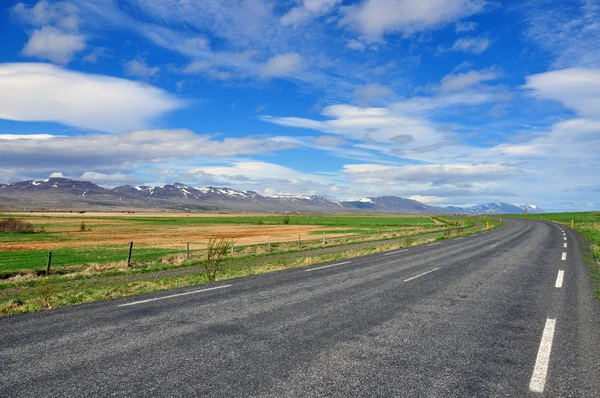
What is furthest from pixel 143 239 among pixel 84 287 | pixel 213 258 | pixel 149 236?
pixel 213 258

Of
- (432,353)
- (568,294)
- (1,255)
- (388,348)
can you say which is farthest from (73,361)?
(1,255)

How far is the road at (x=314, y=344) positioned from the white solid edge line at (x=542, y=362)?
0.02 metres

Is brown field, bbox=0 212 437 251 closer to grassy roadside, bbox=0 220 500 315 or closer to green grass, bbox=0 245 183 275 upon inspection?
green grass, bbox=0 245 183 275

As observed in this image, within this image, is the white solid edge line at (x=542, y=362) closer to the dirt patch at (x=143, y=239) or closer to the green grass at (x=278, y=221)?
the dirt patch at (x=143, y=239)

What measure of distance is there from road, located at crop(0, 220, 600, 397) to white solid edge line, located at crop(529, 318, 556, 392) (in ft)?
0.08

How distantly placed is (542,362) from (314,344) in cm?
331

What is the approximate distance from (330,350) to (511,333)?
349 cm

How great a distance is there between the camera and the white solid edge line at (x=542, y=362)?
15.1 feet

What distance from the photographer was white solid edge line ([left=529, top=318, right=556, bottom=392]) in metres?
4.62

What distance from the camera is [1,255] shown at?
89.7ft

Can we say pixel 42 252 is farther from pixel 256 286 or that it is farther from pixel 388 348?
pixel 388 348

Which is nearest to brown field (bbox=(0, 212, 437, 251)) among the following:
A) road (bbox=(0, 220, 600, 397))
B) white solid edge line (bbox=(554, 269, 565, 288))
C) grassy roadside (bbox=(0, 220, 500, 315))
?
grassy roadside (bbox=(0, 220, 500, 315))

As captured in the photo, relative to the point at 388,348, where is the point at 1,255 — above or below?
below

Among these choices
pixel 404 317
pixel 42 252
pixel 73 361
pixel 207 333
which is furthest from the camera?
pixel 42 252
